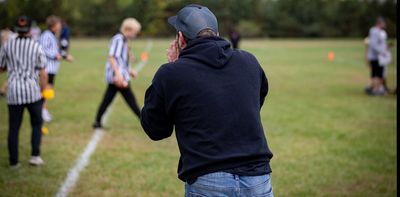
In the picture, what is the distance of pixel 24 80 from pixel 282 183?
11.1 ft

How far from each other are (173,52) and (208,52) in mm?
311

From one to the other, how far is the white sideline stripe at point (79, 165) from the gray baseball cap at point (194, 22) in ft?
11.4

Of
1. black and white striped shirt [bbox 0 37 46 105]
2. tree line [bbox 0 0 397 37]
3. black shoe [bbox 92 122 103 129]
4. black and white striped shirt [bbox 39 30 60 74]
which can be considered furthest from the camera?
tree line [bbox 0 0 397 37]

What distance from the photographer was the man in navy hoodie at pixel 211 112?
2.95 metres

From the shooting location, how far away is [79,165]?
23.6 ft

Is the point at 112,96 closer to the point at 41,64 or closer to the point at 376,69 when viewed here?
the point at 41,64

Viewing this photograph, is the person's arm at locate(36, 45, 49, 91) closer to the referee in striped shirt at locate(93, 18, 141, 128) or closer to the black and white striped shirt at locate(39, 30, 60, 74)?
the referee in striped shirt at locate(93, 18, 141, 128)

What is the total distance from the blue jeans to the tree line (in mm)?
66721

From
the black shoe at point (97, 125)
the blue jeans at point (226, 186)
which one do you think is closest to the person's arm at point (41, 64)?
the black shoe at point (97, 125)

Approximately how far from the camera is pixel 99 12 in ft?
246

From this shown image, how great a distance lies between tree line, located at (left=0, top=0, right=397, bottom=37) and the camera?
237ft

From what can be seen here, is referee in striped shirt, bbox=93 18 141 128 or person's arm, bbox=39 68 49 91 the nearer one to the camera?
person's arm, bbox=39 68 49 91

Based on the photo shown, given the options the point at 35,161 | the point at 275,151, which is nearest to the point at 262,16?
the point at 275,151

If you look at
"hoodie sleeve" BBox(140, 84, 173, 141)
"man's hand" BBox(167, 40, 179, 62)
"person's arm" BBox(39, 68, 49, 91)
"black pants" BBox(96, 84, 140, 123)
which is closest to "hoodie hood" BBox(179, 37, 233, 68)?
"man's hand" BBox(167, 40, 179, 62)
